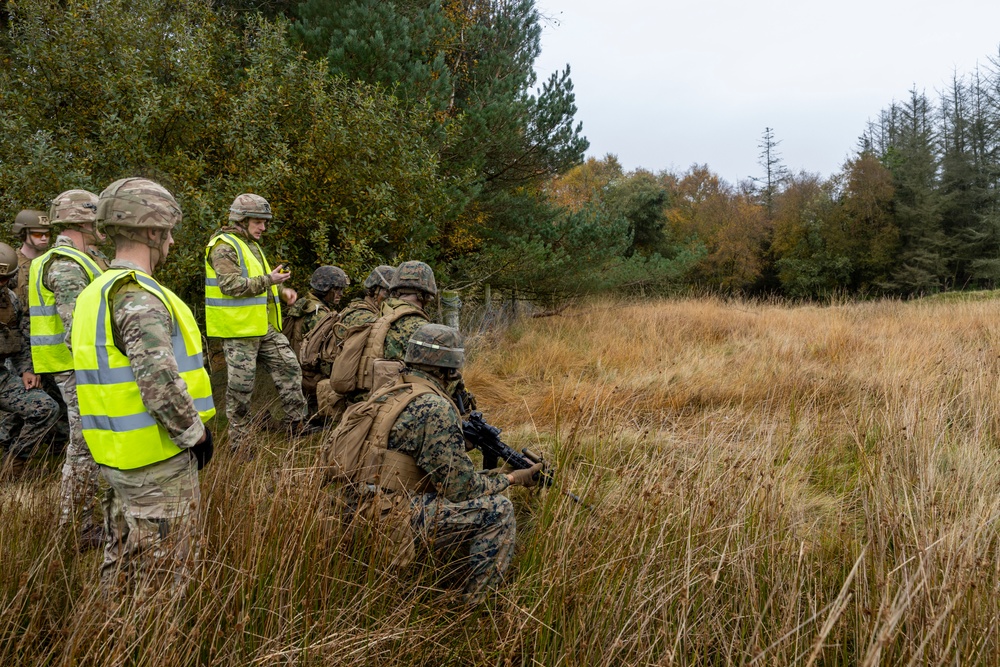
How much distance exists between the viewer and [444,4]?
9719mm

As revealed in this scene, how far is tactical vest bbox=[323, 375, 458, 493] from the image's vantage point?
2568 millimetres

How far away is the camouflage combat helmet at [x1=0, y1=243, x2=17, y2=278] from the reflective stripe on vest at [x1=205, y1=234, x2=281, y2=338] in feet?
4.01

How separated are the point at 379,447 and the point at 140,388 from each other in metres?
0.92

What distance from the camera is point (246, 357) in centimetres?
470

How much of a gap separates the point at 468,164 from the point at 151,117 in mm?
3937

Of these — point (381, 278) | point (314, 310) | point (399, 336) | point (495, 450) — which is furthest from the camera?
point (314, 310)

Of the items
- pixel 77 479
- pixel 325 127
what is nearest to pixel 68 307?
pixel 77 479

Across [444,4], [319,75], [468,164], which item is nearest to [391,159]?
[319,75]

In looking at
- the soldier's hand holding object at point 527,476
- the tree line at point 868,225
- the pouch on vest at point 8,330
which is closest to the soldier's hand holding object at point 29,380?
the pouch on vest at point 8,330

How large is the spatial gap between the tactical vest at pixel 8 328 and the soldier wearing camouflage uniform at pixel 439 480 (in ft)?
11.2

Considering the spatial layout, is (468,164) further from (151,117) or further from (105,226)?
(105,226)

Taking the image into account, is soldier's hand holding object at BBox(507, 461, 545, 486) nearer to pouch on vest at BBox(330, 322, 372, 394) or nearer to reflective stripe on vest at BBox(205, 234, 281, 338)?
pouch on vest at BBox(330, 322, 372, 394)

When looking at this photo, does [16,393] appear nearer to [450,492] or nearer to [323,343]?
[323,343]

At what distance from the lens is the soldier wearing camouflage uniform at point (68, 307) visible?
117 inches
